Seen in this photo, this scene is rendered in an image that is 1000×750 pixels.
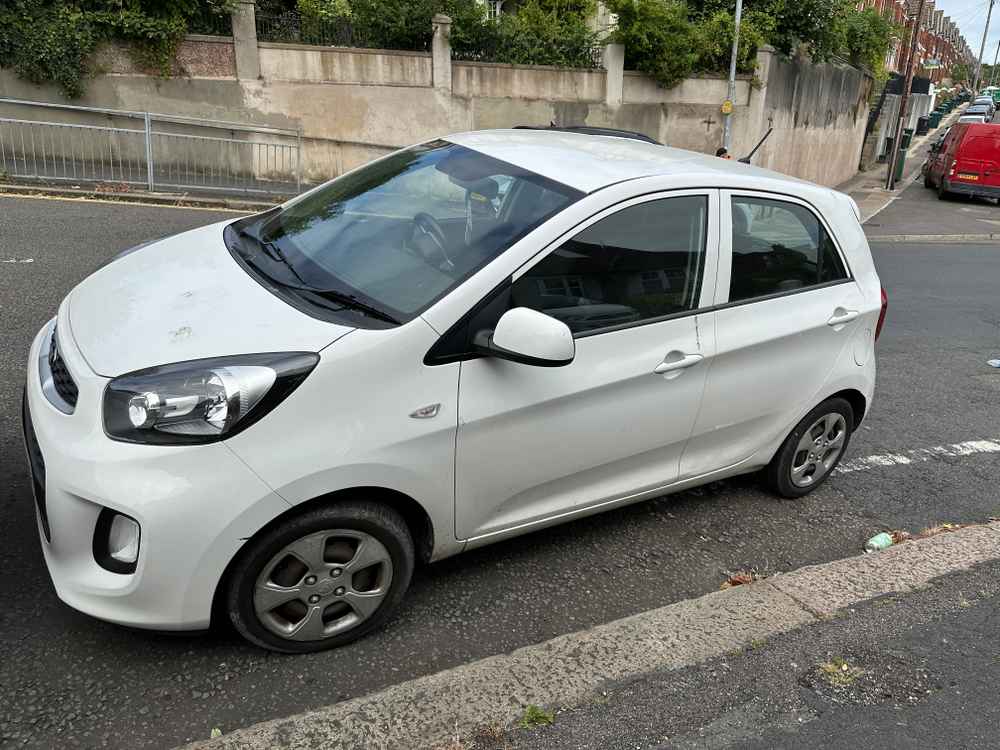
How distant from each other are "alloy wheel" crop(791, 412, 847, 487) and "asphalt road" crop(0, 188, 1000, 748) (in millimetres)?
167

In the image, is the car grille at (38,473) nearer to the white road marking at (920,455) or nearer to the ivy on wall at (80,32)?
the white road marking at (920,455)

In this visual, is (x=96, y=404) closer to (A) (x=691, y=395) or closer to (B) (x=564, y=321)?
(B) (x=564, y=321)

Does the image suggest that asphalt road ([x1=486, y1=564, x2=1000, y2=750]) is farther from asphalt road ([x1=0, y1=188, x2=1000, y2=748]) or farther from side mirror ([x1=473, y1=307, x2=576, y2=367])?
side mirror ([x1=473, y1=307, x2=576, y2=367])

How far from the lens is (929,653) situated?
3.04 metres

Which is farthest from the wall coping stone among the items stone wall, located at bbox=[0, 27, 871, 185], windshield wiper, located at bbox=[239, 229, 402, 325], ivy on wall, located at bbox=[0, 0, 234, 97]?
windshield wiper, located at bbox=[239, 229, 402, 325]

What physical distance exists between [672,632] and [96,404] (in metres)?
2.16

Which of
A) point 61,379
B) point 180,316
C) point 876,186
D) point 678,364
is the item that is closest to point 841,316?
point 678,364

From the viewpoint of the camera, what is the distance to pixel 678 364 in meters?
3.33

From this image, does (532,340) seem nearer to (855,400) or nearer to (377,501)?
(377,501)

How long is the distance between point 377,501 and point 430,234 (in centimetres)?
111

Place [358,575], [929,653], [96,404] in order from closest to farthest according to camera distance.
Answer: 1. [96,404]
2. [358,575]
3. [929,653]

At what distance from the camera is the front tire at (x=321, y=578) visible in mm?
2578

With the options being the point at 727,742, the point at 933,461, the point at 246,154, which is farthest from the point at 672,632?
the point at 246,154

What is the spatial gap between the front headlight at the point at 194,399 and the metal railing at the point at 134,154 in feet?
34.8
